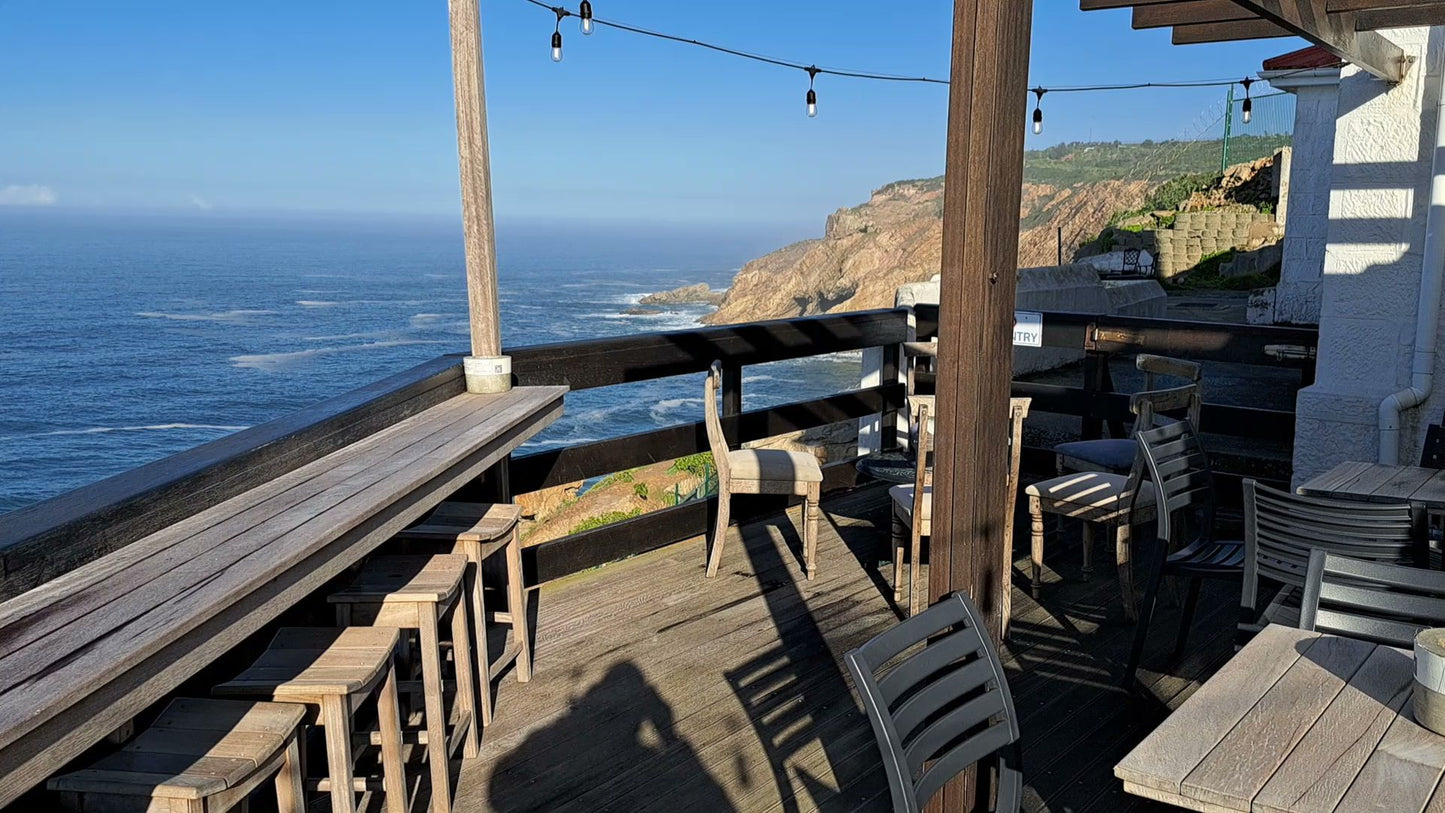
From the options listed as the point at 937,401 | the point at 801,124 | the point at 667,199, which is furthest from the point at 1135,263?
the point at 667,199

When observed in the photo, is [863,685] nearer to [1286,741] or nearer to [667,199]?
[1286,741]

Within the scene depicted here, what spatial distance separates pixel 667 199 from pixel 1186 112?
4518 cm

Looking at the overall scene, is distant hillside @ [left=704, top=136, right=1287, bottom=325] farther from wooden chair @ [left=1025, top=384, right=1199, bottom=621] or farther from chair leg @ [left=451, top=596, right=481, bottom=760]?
chair leg @ [left=451, top=596, right=481, bottom=760]

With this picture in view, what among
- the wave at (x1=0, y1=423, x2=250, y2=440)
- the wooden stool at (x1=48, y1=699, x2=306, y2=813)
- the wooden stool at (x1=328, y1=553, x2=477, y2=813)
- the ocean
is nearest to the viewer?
the wooden stool at (x1=48, y1=699, x2=306, y2=813)

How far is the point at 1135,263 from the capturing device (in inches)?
708

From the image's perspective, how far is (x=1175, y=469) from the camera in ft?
10.5

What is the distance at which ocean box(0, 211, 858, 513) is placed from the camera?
39.7 metres

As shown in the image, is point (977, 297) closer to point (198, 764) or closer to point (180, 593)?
point (180, 593)

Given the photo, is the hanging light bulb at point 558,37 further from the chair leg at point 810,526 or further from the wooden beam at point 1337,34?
the wooden beam at point 1337,34

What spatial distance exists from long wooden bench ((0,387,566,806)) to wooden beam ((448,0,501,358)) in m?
0.87

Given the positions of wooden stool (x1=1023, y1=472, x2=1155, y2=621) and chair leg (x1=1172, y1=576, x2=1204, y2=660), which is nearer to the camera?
chair leg (x1=1172, y1=576, x2=1204, y2=660)

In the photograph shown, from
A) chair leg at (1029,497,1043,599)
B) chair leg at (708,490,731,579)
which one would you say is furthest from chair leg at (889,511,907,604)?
chair leg at (708,490,731,579)

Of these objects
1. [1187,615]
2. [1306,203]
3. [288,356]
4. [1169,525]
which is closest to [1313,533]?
[1169,525]

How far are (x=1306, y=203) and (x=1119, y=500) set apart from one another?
903 centimetres
